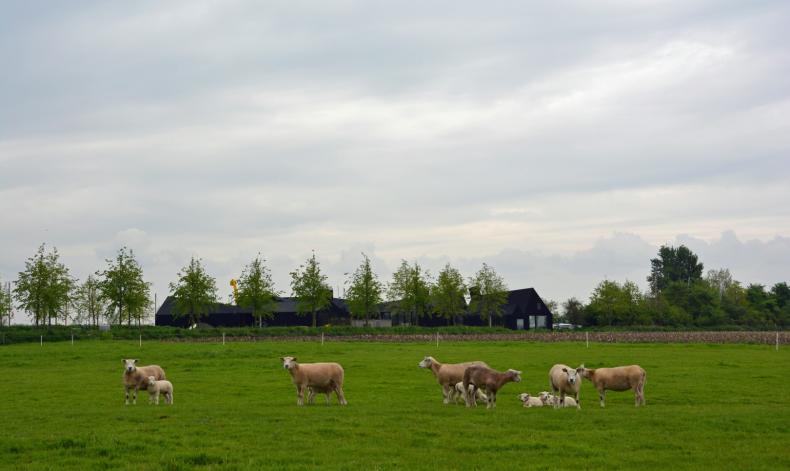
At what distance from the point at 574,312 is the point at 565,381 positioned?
116742 mm

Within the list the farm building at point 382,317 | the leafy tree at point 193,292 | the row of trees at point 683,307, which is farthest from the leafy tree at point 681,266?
the leafy tree at point 193,292

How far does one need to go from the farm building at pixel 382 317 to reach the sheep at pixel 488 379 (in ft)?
318

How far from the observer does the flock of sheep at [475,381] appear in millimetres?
24266

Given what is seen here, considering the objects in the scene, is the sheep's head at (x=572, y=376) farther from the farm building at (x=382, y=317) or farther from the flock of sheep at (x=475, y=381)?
the farm building at (x=382, y=317)

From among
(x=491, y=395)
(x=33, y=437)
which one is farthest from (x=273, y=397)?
(x=33, y=437)

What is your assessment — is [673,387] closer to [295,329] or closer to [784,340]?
[784,340]

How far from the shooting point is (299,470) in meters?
15.3

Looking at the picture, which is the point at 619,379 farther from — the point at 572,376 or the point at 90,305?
the point at 90,305

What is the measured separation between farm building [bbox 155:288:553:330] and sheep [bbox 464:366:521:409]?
96970mm

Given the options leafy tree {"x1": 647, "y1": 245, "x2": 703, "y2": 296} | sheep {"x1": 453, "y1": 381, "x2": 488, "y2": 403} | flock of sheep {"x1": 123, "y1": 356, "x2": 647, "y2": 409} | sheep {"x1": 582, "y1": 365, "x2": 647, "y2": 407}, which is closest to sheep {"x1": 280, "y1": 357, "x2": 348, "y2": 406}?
flock of sheep {"x1": 123, "y1": 356, "x2": 647, "y2": 409}

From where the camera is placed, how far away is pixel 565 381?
2473cm

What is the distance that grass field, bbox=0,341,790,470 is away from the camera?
16.4 meters

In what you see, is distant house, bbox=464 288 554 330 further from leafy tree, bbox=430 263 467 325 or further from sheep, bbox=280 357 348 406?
sheep, bbox=280 357 348 406

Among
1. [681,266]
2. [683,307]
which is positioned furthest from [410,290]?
[681,266]
